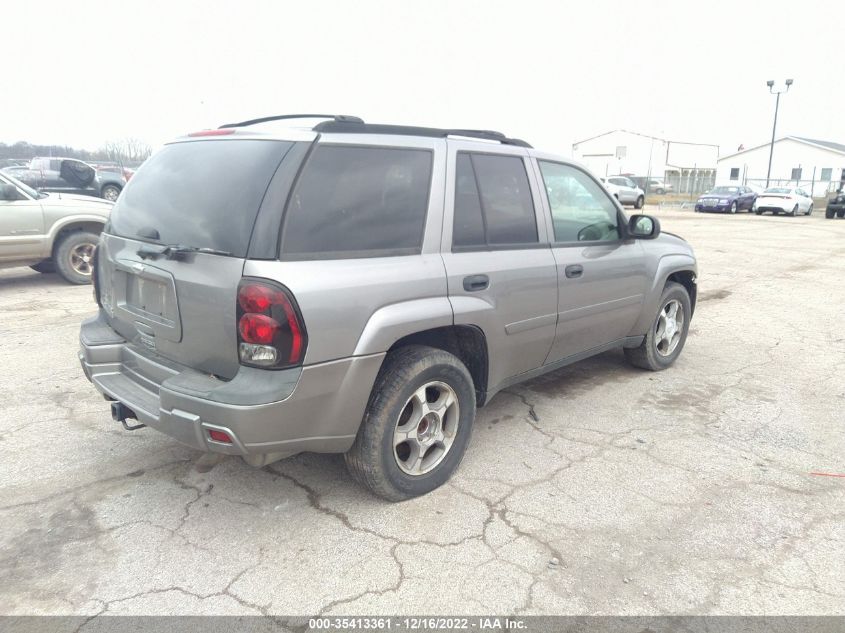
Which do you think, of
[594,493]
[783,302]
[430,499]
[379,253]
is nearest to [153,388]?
[379,253]

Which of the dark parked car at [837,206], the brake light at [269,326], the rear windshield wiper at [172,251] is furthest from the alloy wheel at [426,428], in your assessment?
the dark parked car at [837,206]

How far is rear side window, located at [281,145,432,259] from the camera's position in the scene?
103 inches

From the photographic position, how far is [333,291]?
260 cm

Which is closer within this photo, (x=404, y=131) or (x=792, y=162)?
(x=404, y=131)

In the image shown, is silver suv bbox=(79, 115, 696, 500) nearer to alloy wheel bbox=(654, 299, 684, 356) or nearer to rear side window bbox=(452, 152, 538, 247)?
rear side window bbox=(452, 152, 538, 247)

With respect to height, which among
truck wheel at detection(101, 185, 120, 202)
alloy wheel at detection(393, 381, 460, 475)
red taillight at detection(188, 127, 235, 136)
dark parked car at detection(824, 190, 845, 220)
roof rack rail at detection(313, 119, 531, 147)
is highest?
dark parked car at detection(824, 190, 845, 220)

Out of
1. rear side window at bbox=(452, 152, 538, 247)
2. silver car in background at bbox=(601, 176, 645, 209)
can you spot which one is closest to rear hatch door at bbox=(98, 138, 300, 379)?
rear side window at bbox=(452, 152, 538, 247)

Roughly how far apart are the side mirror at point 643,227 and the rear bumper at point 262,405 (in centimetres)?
255

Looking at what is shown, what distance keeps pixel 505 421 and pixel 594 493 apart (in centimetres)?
100

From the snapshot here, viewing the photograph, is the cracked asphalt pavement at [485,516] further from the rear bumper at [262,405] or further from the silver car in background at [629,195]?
the silver car in background at [629,195]

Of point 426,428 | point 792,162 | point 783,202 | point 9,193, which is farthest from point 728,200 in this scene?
point 792,162

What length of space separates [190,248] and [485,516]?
1.93 metres

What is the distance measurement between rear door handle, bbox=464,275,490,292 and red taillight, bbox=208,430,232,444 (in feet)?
4.59

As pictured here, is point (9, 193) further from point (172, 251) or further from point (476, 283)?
point (476, 283)
